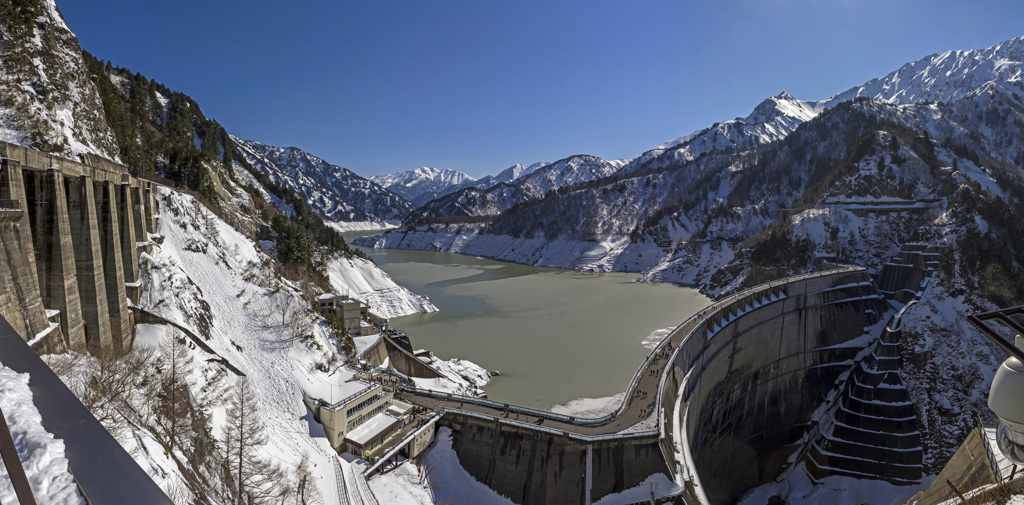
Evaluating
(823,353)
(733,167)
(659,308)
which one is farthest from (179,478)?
(733,167)

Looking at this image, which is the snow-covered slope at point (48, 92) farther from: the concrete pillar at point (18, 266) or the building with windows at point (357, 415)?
the building with windows at point (357, 415)

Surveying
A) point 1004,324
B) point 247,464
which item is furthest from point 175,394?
point 1004,324

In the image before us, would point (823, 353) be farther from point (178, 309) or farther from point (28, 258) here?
point (28, 258)

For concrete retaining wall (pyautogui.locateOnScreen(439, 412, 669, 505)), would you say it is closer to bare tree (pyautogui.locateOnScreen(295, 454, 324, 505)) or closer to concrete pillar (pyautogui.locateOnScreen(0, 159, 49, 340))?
bare tree (pyautogui.locateOnScreen(295, 454, 324, 505))

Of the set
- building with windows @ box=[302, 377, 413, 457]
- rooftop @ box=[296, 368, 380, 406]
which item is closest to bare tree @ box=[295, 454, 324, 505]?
building with windows @ box=[302, 377, 413, 457]

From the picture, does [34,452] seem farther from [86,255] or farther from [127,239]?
[127,239]

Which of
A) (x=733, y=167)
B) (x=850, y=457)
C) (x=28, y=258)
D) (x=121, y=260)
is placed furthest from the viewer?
(x=733, y=167)
